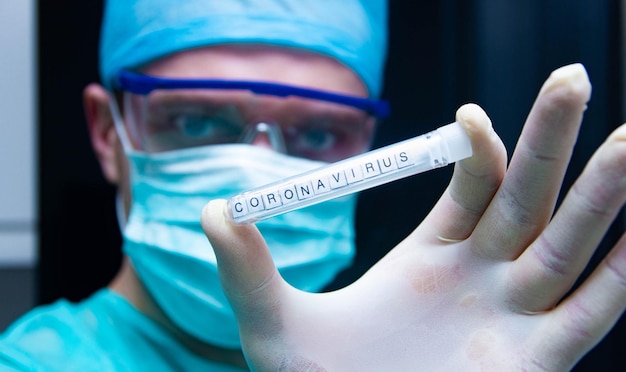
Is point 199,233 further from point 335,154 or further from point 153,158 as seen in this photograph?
point 335,154

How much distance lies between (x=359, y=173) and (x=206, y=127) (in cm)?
47

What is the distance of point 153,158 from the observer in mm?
1023

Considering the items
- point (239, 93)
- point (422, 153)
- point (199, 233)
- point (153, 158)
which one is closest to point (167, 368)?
point (199, 233)

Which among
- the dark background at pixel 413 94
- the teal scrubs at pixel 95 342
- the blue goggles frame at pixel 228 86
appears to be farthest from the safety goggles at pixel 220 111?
the dark background at pixel 413 94

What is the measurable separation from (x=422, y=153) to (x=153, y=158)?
21.6 inches

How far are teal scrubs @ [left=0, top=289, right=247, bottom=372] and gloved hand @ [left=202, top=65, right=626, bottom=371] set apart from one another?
0.37 metres

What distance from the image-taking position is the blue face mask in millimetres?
963

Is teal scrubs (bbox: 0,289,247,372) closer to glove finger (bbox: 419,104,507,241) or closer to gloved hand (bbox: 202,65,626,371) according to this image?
gloved hand (bbox: 202,65,626,371)

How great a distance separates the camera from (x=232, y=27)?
40.4 inches

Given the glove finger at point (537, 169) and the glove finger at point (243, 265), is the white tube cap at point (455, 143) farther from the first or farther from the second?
the glove finger at point (243, 265)

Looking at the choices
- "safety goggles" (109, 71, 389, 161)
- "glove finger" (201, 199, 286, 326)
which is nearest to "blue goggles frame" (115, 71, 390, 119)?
"safety goggles" (109, 71, 389, 161)

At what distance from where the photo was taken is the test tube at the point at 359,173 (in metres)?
0.63

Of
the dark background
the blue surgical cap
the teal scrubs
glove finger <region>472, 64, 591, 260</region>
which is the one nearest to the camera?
glove finger <region>472, 64, 591, 260</region>

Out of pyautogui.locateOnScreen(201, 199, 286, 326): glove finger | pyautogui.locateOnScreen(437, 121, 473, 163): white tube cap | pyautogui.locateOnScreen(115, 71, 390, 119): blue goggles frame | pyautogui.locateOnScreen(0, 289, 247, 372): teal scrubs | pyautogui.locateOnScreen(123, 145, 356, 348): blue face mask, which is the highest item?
pyautogui.locateOnScreen(437, 121, 473, 163): white tube cap
